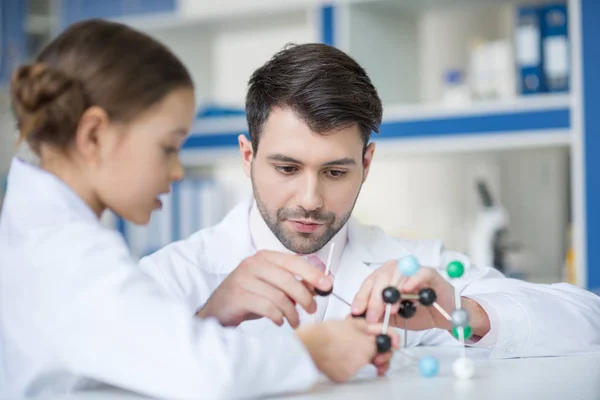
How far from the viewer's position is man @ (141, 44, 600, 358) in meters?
1.30

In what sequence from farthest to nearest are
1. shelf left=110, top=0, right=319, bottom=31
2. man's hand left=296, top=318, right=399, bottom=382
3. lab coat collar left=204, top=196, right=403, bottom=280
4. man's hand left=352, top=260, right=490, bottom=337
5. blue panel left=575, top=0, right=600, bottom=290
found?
shelf left=110, top=0, right=319, bottom=31, blue panel left=575, top=0, right=600, bottom=290, lab coat collar left=204, top=196, right=403, bottom=280, man's hand left=352, top=260, right=490, bottom=337, man's hand left=296, top=318, right=399, bottom=382

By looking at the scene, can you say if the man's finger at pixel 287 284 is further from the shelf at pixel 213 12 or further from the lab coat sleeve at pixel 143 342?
the shelf at pixel 213 12

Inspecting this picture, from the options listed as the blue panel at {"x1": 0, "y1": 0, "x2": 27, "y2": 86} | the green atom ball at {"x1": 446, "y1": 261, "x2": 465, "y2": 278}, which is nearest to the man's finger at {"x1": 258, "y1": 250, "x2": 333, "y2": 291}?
the green atom ball at {"x1": 446, "y1": 261, "x2": 465, "y2": 278}

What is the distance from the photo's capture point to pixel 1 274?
38.1 inches

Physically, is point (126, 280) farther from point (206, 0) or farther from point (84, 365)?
point (206, 0)

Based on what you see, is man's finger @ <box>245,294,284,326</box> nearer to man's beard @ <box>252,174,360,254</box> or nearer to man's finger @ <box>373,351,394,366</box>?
man's finger @ <box>373,351,394,366</box>

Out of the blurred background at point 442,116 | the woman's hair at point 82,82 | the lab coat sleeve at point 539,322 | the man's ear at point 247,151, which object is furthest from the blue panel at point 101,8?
the lab coat sleeve at point 539,322

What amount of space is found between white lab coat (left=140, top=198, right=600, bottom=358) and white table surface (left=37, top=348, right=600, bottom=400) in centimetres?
11

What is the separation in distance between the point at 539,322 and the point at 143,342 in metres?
0.71

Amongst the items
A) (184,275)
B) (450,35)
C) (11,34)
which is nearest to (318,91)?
(184,275)

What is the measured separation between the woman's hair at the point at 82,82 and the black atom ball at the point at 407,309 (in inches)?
18.3

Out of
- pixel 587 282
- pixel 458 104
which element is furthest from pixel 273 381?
pixel 458 104

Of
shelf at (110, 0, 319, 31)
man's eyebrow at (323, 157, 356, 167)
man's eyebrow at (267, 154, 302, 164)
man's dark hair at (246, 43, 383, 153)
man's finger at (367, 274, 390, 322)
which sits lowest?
man's finger at (367, 274, 390, 322)

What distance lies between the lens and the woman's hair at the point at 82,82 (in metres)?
1.04
